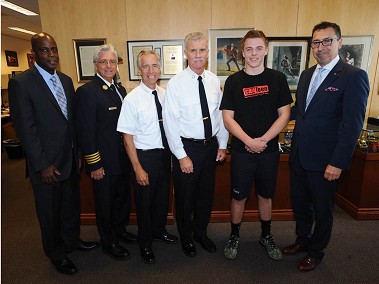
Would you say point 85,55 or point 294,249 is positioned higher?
point 85,55

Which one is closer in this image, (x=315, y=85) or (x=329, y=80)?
(x=329, y=80)

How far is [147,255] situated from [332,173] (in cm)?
160

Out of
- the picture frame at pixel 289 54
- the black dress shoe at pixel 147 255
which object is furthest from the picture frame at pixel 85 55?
the black dress shoe at pixel 147 255

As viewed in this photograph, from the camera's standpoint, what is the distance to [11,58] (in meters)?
8.56

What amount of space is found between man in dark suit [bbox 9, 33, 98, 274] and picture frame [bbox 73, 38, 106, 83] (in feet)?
5.05

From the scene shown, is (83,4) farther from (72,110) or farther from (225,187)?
(225,187)

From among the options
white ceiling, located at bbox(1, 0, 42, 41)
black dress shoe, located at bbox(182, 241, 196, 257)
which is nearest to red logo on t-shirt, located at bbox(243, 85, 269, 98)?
black dress shoe, located at bbox(182, 241, 196, 257)

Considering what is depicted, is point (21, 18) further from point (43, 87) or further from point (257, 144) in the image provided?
point (257, 144)

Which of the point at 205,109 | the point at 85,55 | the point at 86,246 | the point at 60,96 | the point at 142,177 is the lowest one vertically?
the point at 86,246

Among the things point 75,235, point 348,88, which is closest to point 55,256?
point 75,235

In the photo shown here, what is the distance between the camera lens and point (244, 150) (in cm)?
205

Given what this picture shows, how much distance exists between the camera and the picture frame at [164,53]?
3418 millimetres

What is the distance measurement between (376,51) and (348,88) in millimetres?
2495

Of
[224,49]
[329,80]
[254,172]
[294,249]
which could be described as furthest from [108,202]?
[224,49]
